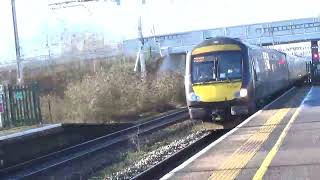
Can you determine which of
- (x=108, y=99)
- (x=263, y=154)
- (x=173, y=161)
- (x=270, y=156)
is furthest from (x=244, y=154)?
(x=108, y=99)

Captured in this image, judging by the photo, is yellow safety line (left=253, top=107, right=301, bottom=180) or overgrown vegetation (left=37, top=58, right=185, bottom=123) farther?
overgrown vegetation (left=37, top=58, right=185, bottom=123)

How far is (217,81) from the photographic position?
778 inches

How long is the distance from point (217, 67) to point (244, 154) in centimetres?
936

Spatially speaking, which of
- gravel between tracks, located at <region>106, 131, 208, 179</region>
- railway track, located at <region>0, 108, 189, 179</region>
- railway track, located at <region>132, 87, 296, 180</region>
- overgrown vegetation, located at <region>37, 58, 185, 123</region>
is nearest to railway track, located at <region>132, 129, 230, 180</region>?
railway track, located at <region>132, 87, 296, 180</region>

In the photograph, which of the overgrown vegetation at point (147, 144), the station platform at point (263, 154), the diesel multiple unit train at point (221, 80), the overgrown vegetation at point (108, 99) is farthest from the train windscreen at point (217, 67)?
the overgrown vegetation at point (108, 99)

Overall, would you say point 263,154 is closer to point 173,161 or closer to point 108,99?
point 173,161

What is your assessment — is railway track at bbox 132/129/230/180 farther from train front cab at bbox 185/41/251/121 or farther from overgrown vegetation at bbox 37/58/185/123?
overgrown vegetation at bbox 37/58/185/123

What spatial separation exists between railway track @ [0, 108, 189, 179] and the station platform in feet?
14.3

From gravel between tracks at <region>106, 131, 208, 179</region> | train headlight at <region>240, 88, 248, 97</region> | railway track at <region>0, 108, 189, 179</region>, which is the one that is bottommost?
railway track at <region>0, 108, 189, 179</region>

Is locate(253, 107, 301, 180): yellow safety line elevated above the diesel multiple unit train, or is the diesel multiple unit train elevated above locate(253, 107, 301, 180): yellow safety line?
the diesel multiple unit train

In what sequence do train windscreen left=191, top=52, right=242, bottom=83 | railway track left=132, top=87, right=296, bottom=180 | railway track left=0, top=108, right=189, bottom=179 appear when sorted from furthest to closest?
1. train windscreen left=191, top=52, right=242, bottom=83
2. railway track left=0, top=108, right=189, bottom=179
3. railway track left=132, top=87, right=296, bottom=180

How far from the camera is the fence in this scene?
2661 centimetres

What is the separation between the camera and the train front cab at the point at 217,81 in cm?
1945

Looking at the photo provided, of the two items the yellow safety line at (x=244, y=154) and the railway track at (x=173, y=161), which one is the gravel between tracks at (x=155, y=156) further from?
the yellow safety line at (x=244, y=154)
